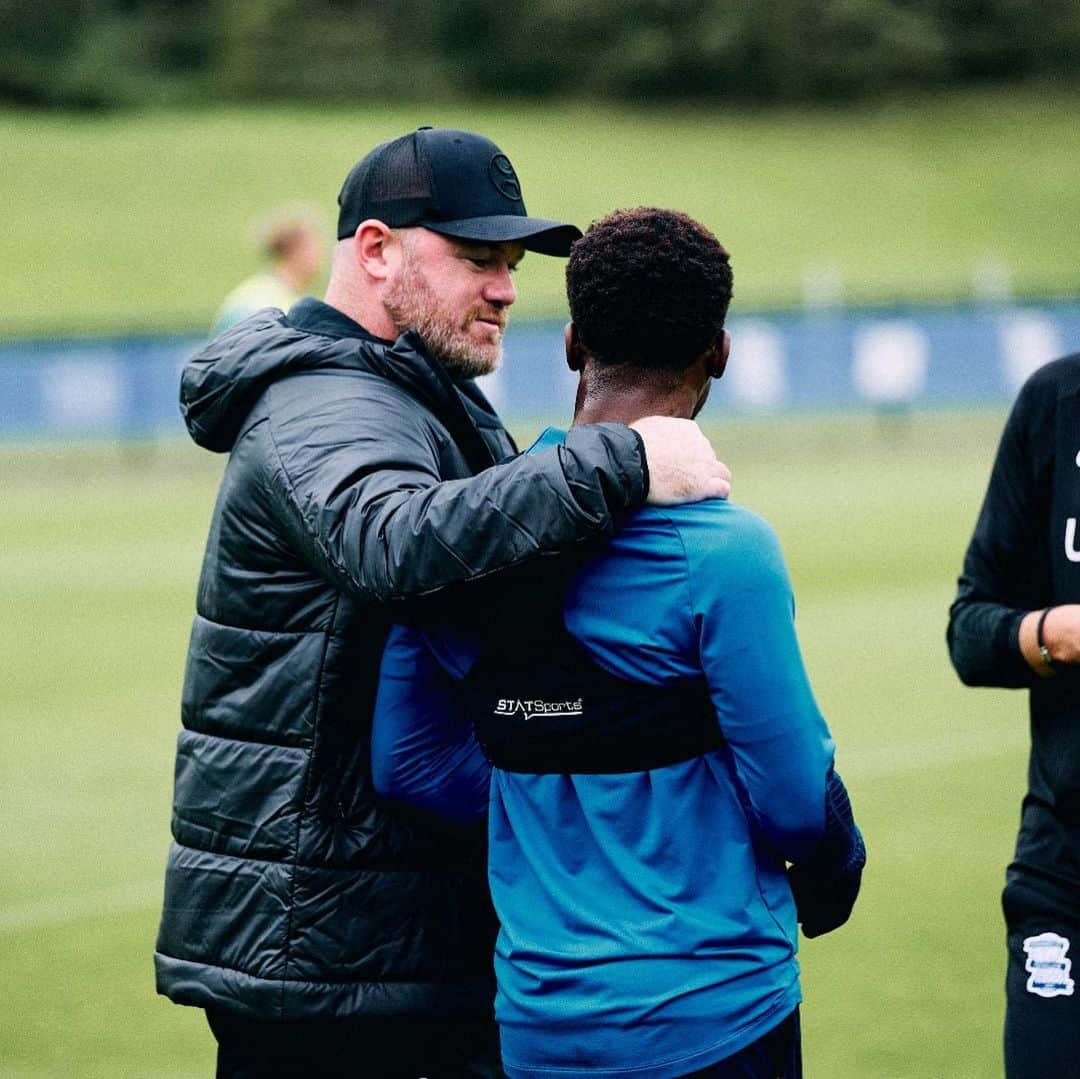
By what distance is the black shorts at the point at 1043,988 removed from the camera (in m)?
3.72

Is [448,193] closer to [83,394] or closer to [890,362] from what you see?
[83,394]

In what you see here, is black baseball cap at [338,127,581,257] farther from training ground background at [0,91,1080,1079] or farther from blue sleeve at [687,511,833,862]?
training ground background at [0,91,1080,1079]

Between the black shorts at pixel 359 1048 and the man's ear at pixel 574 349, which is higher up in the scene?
the man's ear at pixel 574 349

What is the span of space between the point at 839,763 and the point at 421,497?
6.32m

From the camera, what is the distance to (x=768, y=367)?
2475 centimetres

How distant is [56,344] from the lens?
948 inches

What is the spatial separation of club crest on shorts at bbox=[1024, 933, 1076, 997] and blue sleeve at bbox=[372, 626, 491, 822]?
3.69 feet

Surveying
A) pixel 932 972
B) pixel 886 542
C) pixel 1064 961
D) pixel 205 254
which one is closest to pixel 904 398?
pixel 886 542

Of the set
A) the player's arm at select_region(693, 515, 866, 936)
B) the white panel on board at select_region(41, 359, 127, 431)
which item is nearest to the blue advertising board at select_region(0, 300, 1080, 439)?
the white panel on board at select_region(41, 359, 127, 431)

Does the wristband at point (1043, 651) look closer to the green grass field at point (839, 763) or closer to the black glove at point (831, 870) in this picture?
the black glove at point (831, 870)

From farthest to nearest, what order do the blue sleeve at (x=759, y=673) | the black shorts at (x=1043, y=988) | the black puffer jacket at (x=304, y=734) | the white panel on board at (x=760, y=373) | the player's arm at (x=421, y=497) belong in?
the white panel on board at (x=760, y=373) < the black shorts at (x=1043, y=988) < the black puffer jacket at (x=304, y=734) < the player's arm at (x=421, y=497) < the blue sleeve at (x=759, y=673)

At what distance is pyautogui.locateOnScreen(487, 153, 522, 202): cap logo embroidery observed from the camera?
3631mm

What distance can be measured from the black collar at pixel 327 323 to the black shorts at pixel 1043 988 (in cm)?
159

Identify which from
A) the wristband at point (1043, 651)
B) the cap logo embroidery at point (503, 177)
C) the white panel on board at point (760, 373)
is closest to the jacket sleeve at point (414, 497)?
the cap logo embroidery at point (503, 177)
